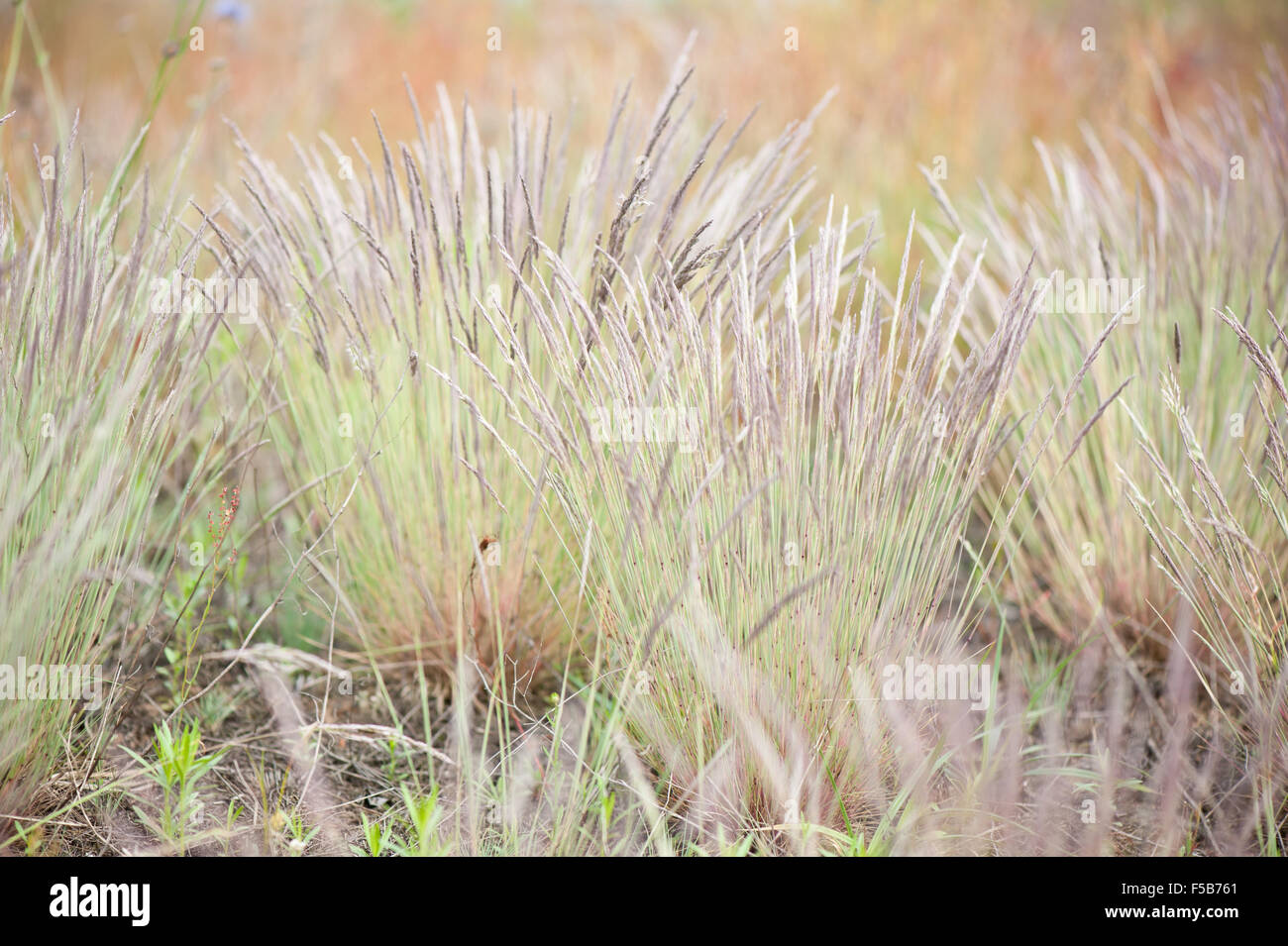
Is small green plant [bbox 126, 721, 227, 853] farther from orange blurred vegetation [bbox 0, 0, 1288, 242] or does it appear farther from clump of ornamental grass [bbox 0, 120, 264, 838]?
orange blurred vegetation [bbox 0, 0, 1288, 242]

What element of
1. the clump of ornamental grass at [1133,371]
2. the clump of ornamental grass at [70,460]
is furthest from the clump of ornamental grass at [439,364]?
the clump of ornamental grass at [1133,371]

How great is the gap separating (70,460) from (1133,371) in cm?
170

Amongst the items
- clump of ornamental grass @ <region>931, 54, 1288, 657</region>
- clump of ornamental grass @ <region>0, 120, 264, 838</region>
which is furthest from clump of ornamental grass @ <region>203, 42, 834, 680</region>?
clump of ornamental grass @ <region>931, 54, 1288, 657</region>

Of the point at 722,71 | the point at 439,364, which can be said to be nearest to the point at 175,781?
the point at 439,364

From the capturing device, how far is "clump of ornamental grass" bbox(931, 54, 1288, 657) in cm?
161

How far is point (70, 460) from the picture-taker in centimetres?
117

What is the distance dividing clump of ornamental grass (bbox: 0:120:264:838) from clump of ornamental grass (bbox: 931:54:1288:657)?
48.0 inches

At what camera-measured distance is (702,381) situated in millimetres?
1128

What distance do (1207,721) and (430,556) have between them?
1318mm

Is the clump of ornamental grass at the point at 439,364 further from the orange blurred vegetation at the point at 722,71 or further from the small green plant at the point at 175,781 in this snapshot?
the orange blurred vegetation at the point at 722,71

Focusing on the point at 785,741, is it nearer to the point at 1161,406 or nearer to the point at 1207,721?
the point at 1207,721

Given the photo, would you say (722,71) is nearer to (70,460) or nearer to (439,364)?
(439,364)

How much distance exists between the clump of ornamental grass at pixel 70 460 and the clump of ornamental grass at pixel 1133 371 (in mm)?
1218
